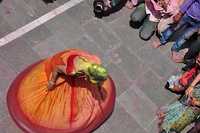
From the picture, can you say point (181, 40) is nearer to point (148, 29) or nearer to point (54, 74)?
point (148, 29)

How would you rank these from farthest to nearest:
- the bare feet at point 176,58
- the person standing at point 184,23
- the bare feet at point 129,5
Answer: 1. the bare feet at point 129,5
2. the bare feet at point 176,58
3. the person standing at point 184,23

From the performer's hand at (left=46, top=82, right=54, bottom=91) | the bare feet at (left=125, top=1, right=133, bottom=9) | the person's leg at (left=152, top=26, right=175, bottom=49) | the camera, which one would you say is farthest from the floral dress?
the bare feet at (left=125, top=1, right=133, bottom=9)

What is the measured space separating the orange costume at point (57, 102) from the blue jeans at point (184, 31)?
6.61 ft

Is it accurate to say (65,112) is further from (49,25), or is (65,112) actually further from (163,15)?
(163,15)

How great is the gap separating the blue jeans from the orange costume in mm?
2014

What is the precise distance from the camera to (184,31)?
6.64 metres

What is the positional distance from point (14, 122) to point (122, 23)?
288cm

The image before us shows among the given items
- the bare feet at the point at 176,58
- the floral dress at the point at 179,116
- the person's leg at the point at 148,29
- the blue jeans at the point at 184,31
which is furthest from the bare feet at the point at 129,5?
the floral dress at the point at 179,116

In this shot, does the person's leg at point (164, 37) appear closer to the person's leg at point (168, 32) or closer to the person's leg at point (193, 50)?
the person's leg at point (168, 32)

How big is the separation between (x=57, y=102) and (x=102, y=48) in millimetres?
1976

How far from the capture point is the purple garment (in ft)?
20.2

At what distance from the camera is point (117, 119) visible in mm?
5977

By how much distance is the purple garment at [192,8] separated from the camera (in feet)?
20.2

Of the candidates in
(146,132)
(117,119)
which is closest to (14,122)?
(117,119)
